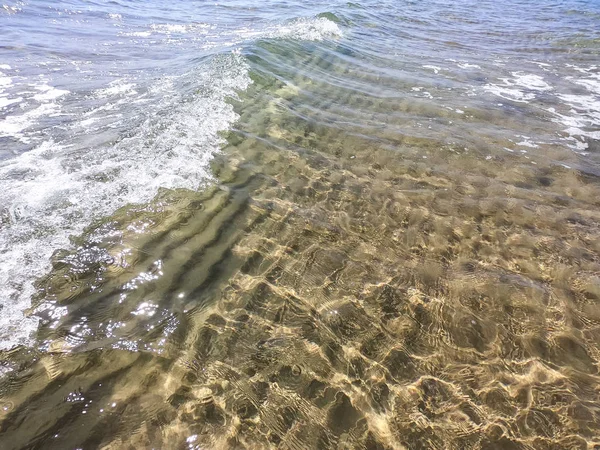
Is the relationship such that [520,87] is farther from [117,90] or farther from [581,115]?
[117,90]

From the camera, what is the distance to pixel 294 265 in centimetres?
414

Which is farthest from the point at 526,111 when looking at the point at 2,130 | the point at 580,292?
the point at 2,130

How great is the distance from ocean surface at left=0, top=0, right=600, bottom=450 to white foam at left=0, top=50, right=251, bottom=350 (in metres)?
0.03

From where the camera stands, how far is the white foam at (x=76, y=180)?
369 cm

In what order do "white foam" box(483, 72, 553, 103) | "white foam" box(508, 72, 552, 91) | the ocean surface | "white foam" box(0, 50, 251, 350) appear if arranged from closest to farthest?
the ocean surface, "white foam" box(0, 50, 251, 350), "white foam" box(483, 72, 553, 103), "white foam" box(508, 72, 552, 91)

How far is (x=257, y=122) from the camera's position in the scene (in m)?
7.25

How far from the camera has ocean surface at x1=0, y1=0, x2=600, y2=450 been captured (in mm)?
2832

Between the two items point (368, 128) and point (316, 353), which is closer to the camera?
point (316, 353)

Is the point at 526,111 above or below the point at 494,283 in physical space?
above

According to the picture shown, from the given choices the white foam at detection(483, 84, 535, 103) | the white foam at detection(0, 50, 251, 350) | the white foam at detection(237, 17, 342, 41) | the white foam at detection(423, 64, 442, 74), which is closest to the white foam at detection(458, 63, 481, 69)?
the white foam at detection(423, 64, 442, 74)

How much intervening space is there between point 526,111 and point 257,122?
653 centimetres

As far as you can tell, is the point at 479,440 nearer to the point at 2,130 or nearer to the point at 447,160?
the point at 447,160

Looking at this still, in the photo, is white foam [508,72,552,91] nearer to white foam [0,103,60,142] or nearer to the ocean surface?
the ocean surface

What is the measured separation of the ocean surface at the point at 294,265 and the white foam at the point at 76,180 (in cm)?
3
